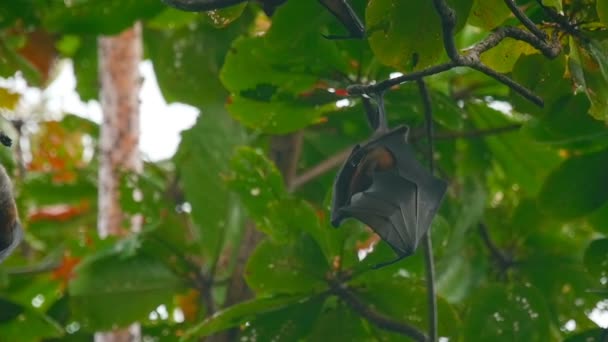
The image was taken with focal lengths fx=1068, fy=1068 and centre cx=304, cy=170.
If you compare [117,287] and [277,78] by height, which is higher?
[277,78]

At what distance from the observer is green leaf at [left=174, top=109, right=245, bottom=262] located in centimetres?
221

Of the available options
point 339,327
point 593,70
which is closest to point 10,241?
point 339,327

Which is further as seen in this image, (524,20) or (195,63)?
(195,63)

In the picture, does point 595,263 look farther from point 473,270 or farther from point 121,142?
point 121,142

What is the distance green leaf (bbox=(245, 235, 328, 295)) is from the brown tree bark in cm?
85

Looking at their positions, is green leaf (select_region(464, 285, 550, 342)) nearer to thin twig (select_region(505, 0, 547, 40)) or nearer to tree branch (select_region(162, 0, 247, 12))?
thin twig (select_region(505, 0, 547, 40))

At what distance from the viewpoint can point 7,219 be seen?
120 cm

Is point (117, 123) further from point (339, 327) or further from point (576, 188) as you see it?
point (576, 188)

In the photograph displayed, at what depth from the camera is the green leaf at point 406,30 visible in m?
1.22

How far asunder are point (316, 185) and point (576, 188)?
827 mm

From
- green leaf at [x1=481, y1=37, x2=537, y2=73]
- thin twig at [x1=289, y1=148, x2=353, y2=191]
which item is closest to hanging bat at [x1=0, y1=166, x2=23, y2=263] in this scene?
green leaf at [x1=481, y1=37, x2=537, y2=73]

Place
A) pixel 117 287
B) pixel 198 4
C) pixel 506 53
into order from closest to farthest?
pixel 198 4, pixel 506 53, pixel 117 287

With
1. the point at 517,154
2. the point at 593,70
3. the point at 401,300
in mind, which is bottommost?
the point at 517,154

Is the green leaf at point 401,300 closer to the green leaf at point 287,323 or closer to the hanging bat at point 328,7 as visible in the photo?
the green leaf at point 287,323
